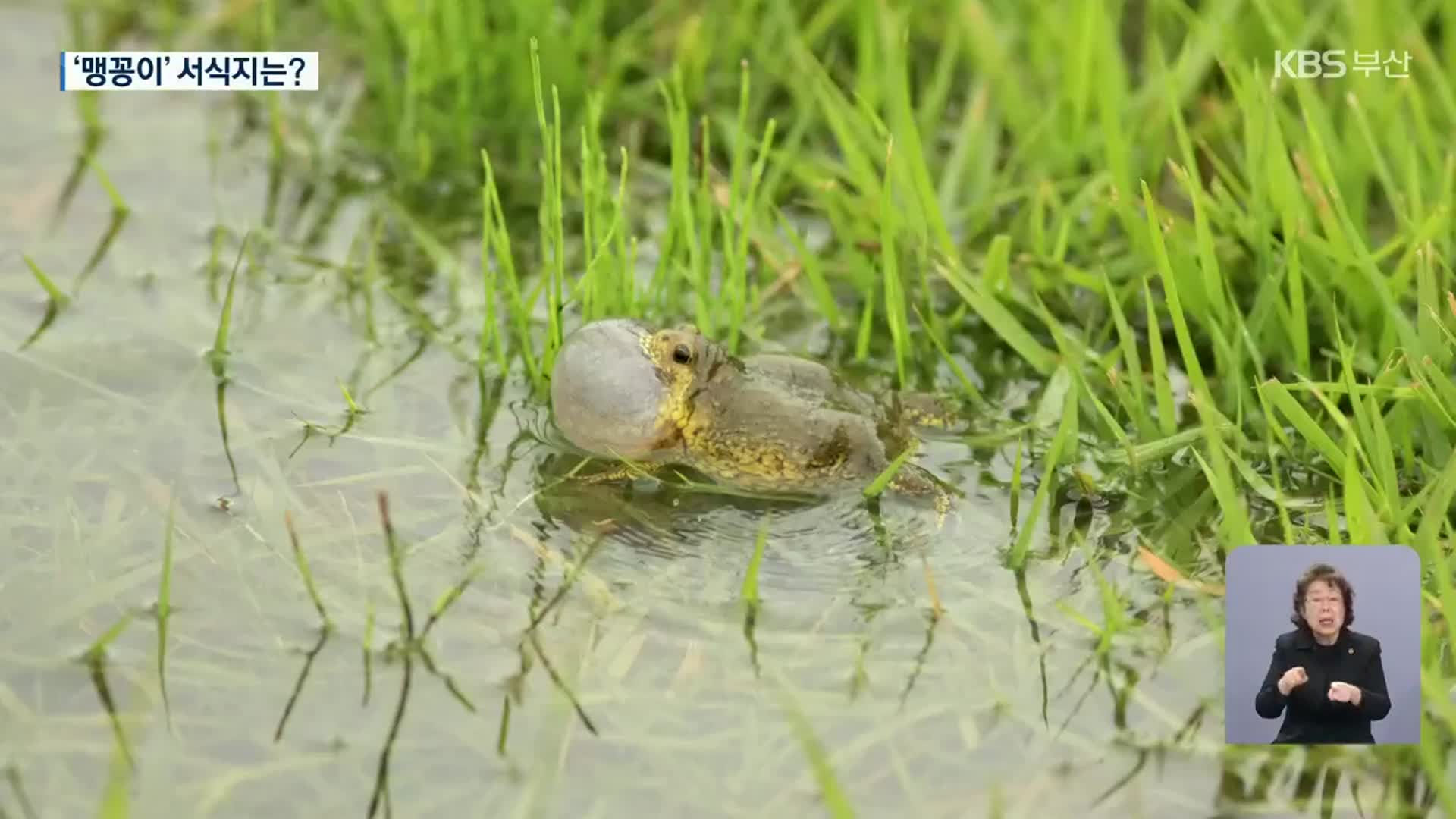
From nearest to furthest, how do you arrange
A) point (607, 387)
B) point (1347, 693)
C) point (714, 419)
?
point (1347, 693) < point (607, 387) < point (714, 419)

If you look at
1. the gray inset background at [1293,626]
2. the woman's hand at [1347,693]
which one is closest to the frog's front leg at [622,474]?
the gray inset background at [1293,626]

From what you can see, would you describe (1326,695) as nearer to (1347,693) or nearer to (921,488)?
(1347,693)

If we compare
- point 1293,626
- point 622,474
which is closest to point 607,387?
point 622,474

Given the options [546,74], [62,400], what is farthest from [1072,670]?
[546,74]

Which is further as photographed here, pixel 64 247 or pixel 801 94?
pixel 801 94

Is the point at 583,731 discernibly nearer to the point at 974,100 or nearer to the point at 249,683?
the point at 249,683

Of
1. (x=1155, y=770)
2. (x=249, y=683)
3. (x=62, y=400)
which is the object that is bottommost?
(x=1155, y=770)

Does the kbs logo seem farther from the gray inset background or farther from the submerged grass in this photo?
the gray inset background
